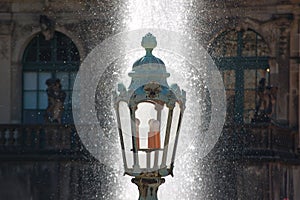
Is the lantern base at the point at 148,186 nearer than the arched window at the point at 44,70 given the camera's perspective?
Yes

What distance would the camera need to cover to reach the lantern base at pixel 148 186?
31.6ft

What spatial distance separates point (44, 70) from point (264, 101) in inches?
201

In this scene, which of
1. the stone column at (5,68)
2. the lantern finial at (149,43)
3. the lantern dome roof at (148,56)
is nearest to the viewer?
the lantern dome roof at (148,56)

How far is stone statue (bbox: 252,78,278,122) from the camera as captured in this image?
32.9 m

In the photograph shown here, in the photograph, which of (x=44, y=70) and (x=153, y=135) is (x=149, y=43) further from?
(x=44, y=70)

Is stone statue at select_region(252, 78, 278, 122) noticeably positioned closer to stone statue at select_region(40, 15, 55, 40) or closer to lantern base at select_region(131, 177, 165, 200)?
stone statue at select_region(40, 15, 55, 40)

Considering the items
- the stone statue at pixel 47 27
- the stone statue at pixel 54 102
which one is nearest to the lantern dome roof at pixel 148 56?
the stone statue at pixel 54 102

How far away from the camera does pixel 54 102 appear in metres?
33.8

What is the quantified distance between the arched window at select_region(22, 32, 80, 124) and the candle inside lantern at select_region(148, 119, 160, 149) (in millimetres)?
24381

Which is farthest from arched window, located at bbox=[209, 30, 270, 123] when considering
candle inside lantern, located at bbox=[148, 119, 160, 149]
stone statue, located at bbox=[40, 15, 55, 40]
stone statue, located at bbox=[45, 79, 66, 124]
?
candle inside lantern, located at bbox=[148, 119, 160, 149]

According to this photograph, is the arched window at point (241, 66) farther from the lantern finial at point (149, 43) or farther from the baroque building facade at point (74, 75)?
the lantern finial at point (149, 43)

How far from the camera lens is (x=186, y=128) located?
18.3 m

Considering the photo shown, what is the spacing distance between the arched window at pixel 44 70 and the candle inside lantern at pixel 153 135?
24.4 metres

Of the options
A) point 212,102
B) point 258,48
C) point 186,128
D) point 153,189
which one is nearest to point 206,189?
point 212,102
